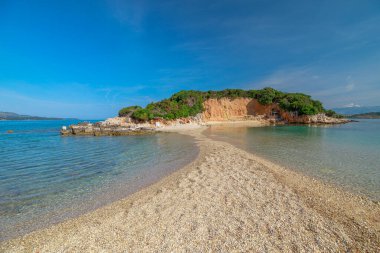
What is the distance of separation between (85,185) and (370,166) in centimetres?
1460

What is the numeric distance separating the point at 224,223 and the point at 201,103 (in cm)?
5992

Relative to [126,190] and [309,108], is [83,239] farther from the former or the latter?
[309,108]

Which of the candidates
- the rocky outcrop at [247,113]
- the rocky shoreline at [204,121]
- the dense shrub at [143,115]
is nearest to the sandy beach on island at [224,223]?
the rocky shoreline at [204,121]

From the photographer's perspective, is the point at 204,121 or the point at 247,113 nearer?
the point at 204,121

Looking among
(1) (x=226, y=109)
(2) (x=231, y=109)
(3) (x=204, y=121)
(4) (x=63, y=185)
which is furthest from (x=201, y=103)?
(4) (x=63, y=185)

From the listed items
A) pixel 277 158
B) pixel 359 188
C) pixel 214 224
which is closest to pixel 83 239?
pixel 214 224

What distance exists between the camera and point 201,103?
63781mm

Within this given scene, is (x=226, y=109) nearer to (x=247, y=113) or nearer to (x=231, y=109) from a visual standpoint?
(x=231, y=109)

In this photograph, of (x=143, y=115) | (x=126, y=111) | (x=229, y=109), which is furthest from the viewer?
(x=229, y=109)

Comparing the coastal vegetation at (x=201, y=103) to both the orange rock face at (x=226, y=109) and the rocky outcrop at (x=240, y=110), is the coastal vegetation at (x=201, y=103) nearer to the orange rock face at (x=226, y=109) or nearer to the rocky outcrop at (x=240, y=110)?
the rocky outcrop at (x=240, y=110)

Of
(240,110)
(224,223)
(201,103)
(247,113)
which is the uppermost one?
(201,103)

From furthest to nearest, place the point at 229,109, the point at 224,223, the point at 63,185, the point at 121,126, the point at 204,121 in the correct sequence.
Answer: the point at 229,109 → the point at 204,121 → the point at 121,126 → the point at 63,185 → the point at 224,223

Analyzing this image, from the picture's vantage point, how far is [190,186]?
7602 millimetres

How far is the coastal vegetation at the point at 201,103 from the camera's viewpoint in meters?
48.8
